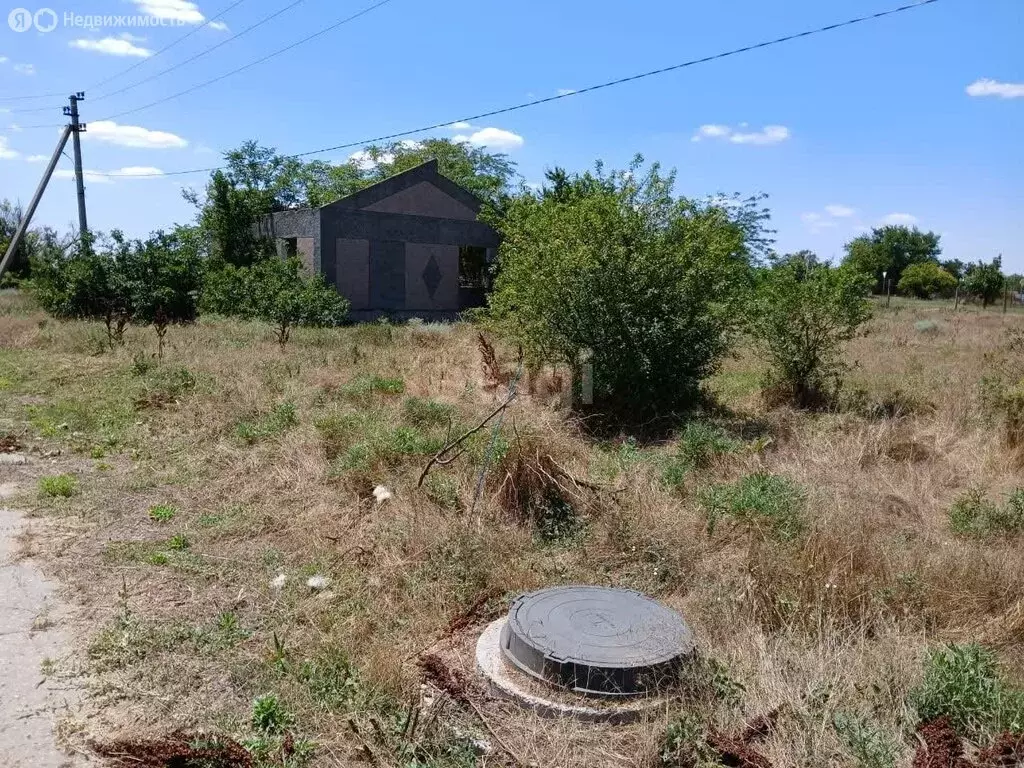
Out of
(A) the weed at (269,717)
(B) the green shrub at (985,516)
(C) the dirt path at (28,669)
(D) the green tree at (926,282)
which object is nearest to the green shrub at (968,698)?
(B) the green shrub at (985,516)

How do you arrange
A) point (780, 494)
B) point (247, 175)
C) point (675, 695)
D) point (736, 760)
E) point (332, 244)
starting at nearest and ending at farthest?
point (736, 760)
point (675, 695)
point (780, 494)
point (332, 244)
point (247, 175)

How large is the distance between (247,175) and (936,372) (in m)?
25.9

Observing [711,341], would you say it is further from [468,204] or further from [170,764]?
[468,204]

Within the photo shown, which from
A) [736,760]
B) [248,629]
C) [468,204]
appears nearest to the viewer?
[736,760]

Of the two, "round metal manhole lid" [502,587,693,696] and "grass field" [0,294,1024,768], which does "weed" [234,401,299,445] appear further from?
"round metal manhole lid" [502,587,693,696]

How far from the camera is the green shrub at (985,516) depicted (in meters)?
5.22

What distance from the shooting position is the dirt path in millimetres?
3127

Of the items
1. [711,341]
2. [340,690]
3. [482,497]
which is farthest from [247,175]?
[340,690]

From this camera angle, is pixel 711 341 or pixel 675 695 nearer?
pixel 675 695

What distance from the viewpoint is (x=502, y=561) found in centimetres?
476

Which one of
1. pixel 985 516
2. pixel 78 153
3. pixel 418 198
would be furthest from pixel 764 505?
pixel 78 153

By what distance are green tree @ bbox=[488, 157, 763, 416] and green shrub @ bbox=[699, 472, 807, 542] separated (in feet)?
10.6

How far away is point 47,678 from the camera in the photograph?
3.65 meters

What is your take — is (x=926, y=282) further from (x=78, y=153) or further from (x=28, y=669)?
(x=28, y=669)
